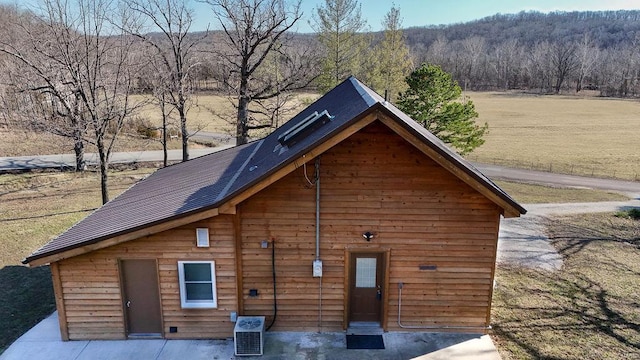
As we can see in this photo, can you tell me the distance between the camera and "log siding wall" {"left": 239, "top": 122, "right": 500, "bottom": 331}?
31.3ft

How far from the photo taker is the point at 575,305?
12.1m

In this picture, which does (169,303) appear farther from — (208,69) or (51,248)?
(208,69)

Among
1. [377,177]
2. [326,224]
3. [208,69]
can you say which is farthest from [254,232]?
[208,69]

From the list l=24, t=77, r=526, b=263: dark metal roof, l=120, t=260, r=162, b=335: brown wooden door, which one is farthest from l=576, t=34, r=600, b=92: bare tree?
l=120, t=260, r=162, b=335: brown wooden door

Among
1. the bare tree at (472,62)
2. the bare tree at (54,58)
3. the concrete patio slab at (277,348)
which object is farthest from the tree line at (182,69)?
the bare tree at (472,62)

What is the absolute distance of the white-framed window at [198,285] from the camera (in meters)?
9.80

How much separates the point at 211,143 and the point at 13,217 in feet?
69.0

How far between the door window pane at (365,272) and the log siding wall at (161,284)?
2.89m

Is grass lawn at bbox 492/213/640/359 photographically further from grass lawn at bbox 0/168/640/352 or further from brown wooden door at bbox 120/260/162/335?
brown wooden door at bbox 120/260/162/335

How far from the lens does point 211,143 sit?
39.5 meters

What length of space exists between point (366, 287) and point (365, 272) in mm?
394

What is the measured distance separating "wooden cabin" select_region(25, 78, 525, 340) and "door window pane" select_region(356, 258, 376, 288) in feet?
0.08

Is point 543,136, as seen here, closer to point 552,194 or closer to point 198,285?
point 552,194

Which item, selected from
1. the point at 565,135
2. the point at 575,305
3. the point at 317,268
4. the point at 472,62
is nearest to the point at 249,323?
the point at 317,268
